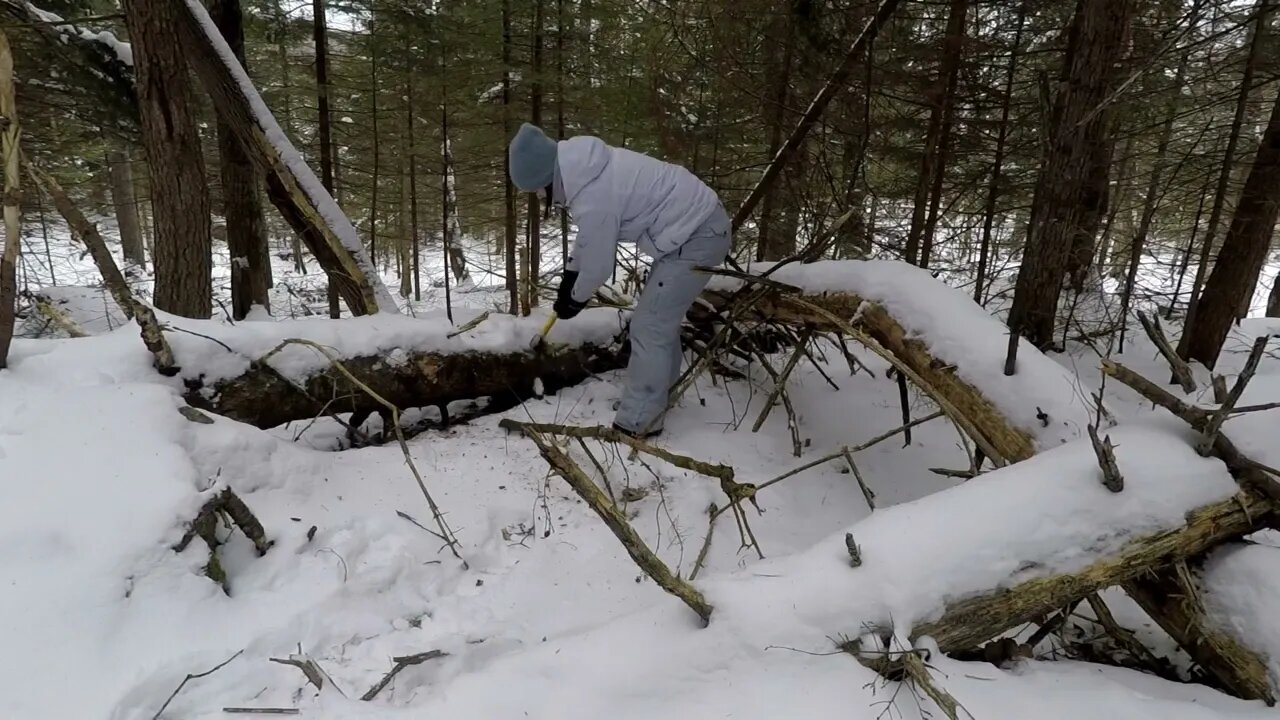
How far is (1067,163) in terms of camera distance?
4.39 m

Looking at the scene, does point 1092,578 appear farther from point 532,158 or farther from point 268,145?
point 268,145

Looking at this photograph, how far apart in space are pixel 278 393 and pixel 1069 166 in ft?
17.5


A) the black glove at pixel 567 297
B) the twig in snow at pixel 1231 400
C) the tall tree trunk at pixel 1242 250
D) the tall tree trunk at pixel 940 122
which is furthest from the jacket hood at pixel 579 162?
the tall tree trunk at pixel 1242 250

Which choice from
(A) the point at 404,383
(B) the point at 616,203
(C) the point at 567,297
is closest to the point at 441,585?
(A) the point at 404,383

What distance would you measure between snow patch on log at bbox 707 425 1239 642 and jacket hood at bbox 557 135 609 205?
2.26 m

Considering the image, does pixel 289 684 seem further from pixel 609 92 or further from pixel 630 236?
pixel 609 92

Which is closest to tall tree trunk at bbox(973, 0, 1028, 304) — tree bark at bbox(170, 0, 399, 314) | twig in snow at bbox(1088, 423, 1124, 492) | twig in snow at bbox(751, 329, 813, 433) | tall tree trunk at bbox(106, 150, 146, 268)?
twig in snow at bbox(751, 329, 813, 433)

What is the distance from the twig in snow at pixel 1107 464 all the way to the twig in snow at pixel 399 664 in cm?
223

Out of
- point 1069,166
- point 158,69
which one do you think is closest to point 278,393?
point 158,69

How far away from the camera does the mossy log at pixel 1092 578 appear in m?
1.88

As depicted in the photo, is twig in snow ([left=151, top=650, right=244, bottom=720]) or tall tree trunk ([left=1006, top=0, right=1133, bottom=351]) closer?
twig in snow ([left=151, top=650, right=244, bottom=720])

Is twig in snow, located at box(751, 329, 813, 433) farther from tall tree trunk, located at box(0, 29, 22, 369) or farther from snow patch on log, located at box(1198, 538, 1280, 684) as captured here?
tall tree trunk, located at box(0, 29, 22, 369)

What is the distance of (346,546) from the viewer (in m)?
2.59

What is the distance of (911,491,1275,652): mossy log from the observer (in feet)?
6.18
